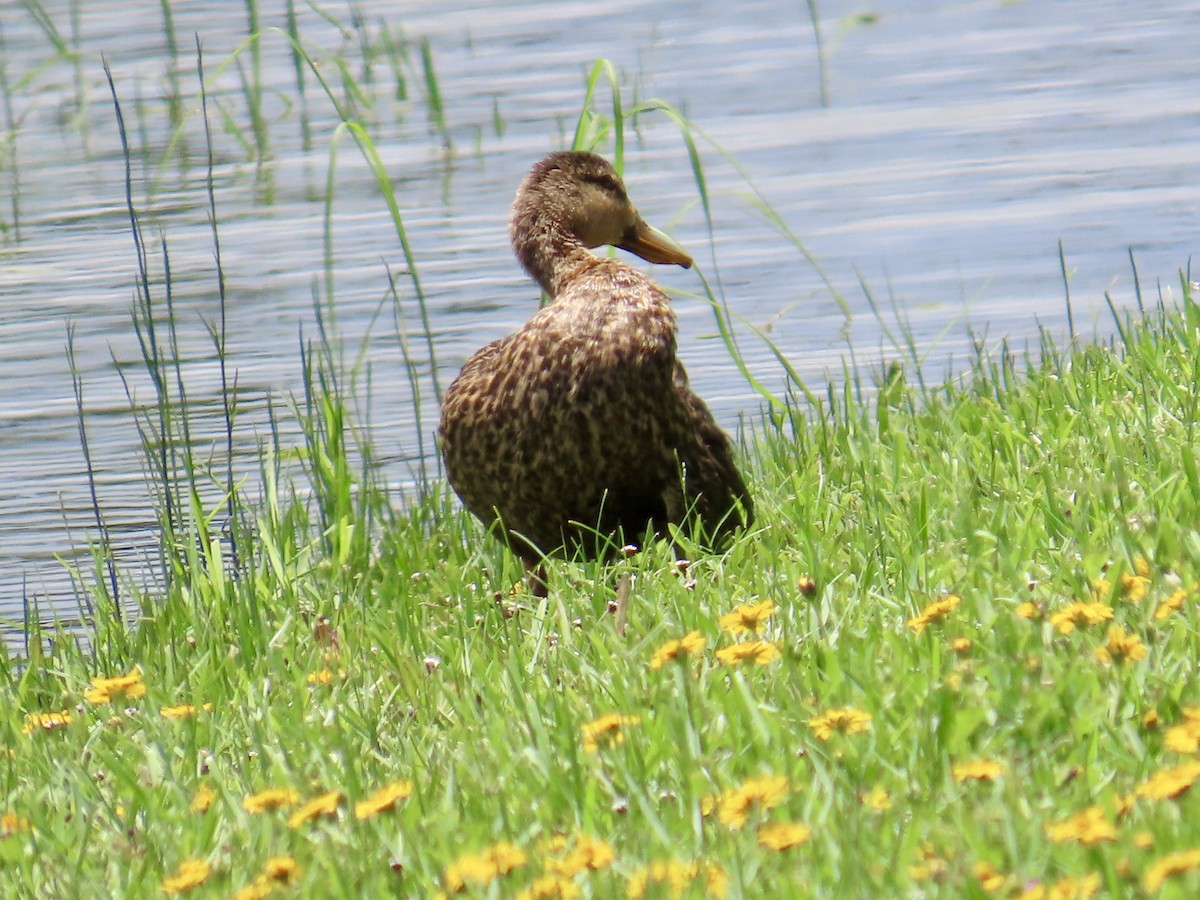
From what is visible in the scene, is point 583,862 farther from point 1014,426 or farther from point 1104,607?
point 1014,426

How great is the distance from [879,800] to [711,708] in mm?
600

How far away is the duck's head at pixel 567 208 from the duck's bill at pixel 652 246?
0.05 m

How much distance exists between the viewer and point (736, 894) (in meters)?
2.47

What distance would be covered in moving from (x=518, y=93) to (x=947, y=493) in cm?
749

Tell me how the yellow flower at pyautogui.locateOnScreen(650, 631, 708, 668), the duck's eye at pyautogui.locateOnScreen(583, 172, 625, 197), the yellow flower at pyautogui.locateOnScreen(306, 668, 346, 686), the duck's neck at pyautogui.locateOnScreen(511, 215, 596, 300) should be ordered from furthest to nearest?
the duck's eye at pyautogui.locateOnScreen(583, 172, 625, 197) → the duck's neck at pyautogui.locateOnScreen(511, 215, 596, 300) → the yellow flower at pyautogui.locateOnScreen(306, 668, 346, 686) → the yellow flower at pyautogui.locateOnScreen(650, 631, 708, 668)

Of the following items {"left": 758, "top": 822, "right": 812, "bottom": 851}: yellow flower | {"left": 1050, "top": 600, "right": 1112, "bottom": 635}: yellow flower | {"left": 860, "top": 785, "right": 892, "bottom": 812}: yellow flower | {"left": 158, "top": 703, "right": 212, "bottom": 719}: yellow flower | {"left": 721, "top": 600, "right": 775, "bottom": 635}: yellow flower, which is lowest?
{"left": 158, "top": 703, "right": 212, "bottom": 719}: yellow flower

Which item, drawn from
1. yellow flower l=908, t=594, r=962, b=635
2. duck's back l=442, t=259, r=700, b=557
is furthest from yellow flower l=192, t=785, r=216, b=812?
duck's back l=442, t=259, r=700, b=557

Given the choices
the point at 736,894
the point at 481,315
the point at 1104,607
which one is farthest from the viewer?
the point at 481,315

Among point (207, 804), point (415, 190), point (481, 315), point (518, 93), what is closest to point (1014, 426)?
point (207, 804)

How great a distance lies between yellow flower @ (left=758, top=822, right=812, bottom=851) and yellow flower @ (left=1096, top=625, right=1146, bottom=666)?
2.18 ft

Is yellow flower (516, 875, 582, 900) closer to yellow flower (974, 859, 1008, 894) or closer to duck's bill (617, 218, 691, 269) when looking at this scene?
yellow flower (974, 859, 1008, 894)

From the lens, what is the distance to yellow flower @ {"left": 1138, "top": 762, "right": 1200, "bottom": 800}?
234 cm

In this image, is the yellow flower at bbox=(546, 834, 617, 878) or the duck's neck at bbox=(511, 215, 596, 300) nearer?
the yellow flower at bbox=(546, 834, 617, 878)

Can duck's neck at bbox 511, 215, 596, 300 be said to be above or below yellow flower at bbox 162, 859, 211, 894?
above
